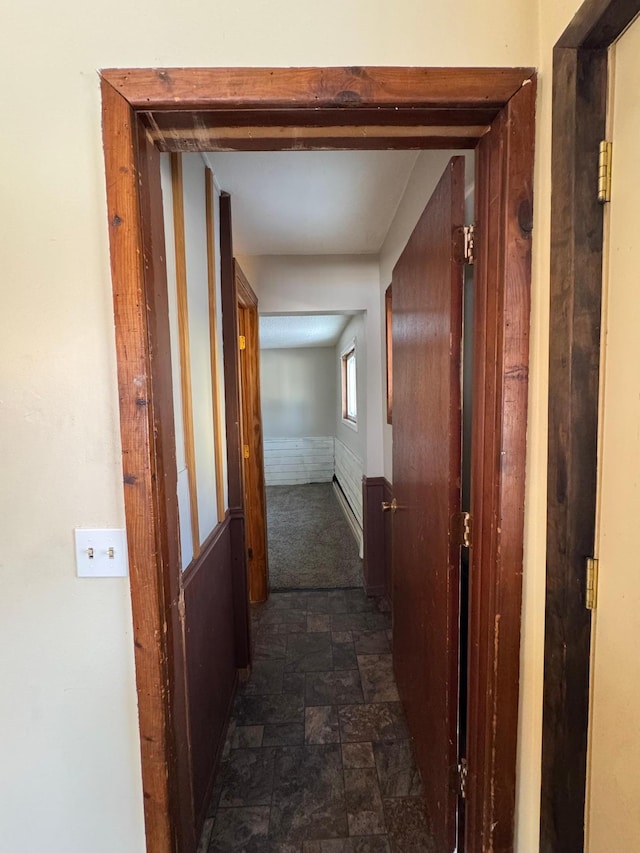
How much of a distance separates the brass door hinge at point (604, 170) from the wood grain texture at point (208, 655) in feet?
4.67

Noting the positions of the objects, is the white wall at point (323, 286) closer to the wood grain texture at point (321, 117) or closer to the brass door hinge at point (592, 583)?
the wood grain texture at point (321, 117)

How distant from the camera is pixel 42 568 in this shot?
2.67ft

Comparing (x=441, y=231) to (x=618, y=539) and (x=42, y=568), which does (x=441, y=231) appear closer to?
(x=618, y=539)

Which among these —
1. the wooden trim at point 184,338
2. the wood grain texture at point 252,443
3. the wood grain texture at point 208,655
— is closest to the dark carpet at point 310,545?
the wood grain texture at point 252,443

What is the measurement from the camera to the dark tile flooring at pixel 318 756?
121 cm

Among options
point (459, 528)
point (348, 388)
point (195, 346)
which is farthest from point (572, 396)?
point (348, 388)

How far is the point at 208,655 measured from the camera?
1356mm

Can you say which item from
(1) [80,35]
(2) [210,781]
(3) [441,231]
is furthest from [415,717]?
(1) [80,35]

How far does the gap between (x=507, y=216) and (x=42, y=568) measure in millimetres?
1309

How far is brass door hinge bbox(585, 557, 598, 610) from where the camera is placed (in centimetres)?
69

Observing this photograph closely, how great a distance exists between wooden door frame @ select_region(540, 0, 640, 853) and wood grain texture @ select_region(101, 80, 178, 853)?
858 millimetres

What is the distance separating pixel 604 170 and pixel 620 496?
607 millimetres

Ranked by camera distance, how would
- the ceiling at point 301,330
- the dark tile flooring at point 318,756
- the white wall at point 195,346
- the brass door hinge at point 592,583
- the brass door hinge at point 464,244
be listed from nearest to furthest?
the brass door hinge at point 592,583 < the brass door hinge at point 464,244 < the white wall at point 195,346 < the dark tile flooring at point 318,756 < the ceiling at point 301,330

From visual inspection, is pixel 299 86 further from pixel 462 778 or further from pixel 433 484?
pixel 462 778
